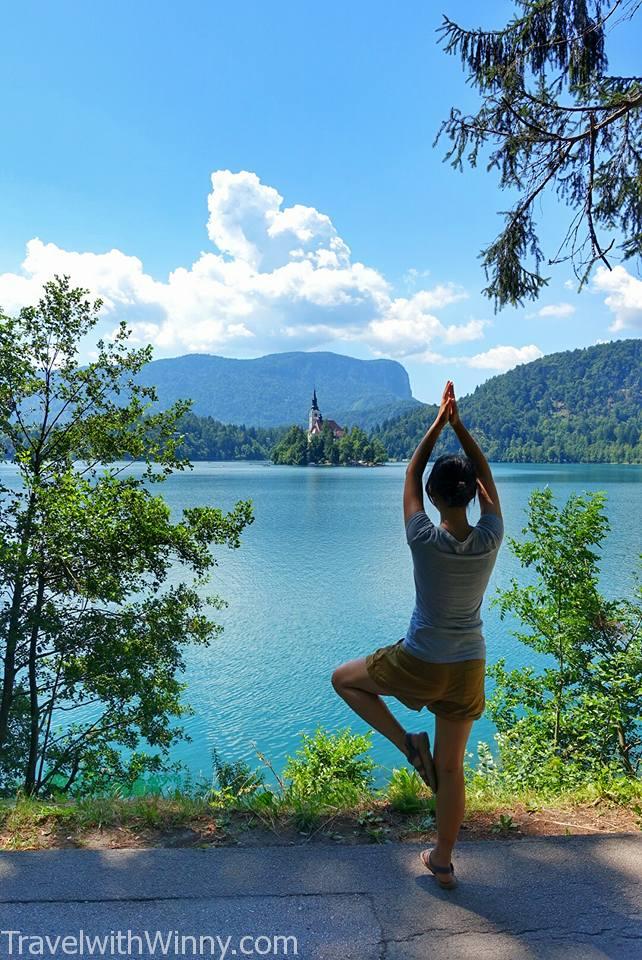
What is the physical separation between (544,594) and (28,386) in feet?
22.5

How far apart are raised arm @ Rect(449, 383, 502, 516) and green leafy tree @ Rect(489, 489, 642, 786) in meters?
4.60

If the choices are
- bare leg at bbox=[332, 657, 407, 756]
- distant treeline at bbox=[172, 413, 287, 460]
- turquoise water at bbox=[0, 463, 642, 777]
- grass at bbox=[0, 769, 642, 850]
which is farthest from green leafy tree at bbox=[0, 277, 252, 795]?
distant treeline at bbox=[172, 413, 287, 460]

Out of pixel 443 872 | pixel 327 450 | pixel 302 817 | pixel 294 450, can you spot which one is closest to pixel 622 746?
pixel 302 817

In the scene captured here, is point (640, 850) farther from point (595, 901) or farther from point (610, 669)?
point (610, 669)

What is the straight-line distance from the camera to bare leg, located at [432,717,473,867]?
96.5 inches

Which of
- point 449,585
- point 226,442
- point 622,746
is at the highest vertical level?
point 226,442

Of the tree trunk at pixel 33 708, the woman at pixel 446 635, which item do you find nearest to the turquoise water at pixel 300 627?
the tree trunk at pixel 33 708

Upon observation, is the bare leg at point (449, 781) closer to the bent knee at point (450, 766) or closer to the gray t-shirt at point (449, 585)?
the bent knee at point (450, 766)

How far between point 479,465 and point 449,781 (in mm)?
1261

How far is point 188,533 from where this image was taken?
8.31 meters

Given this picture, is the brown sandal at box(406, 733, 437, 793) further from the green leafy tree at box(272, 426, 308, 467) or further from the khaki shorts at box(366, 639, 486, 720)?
the green leafy tree at box(272, 426, 308, 467)

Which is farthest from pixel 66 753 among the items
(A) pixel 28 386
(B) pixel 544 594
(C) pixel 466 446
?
(C) pixel 466 446

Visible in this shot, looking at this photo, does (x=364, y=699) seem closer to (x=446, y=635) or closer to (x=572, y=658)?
(x=446, y=635)

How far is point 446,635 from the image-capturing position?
2.42 m
